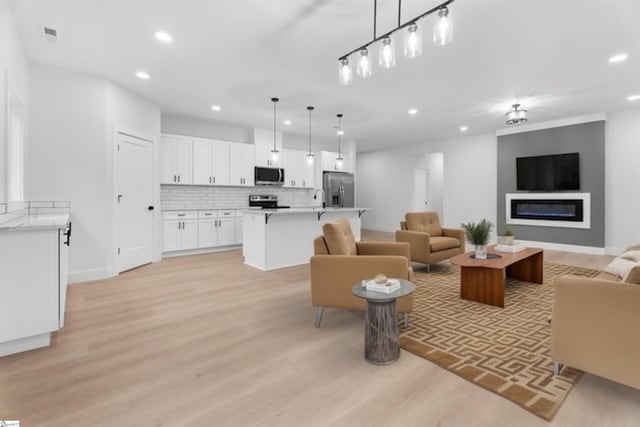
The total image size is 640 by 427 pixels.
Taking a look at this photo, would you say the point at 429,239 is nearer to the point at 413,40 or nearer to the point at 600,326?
the point at 600,326

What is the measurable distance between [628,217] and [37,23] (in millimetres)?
9111

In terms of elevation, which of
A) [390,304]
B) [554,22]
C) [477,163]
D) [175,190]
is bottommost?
[390,304]

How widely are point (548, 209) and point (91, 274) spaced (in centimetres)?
838

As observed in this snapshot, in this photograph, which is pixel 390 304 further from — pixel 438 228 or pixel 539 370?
A: pixel 438 228

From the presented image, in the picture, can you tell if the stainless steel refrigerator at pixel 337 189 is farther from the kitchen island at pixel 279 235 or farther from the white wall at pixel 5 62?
the white wall at pixel 5 62

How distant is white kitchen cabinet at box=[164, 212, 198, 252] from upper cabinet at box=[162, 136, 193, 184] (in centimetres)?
68

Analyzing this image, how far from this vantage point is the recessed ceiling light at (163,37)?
3.16m

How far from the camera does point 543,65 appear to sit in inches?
152

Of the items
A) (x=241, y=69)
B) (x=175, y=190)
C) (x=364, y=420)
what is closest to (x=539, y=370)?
(x=364, y=420)

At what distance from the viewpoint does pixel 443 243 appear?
4805 mm

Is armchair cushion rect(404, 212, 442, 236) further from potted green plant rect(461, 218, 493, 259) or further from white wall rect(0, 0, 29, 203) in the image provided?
white wall rect(0, 0, 29, 203)

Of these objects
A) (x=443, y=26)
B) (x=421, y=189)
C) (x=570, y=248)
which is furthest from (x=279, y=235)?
(x=421, y=189)

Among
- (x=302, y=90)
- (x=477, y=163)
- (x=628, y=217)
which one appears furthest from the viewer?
(x=477, y=163)

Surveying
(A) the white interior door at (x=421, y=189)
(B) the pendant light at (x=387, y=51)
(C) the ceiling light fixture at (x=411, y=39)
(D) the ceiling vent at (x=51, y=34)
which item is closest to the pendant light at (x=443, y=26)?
(C) the ceiling light fixture at (x=411, y=39)
